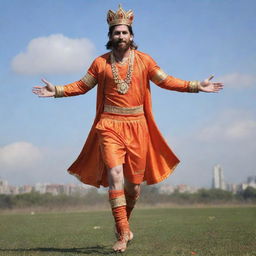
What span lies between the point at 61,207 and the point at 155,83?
19.8m

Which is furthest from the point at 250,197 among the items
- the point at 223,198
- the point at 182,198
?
the point at 182,198

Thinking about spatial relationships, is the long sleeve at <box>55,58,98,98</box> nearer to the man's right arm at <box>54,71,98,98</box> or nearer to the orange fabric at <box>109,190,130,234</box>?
the man's right arm at <box>54,71,98,98</box>

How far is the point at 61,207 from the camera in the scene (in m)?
25.6

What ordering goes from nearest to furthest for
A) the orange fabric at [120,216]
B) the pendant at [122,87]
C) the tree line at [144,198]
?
1. the orange fabric at [120,216]
2. the pendant at [122,87]
3. the tree line at [144,198]

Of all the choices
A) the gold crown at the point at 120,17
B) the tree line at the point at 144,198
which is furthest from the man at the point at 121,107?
the tree line at the point at 144,198

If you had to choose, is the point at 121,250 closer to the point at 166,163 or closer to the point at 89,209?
the point at 166,163

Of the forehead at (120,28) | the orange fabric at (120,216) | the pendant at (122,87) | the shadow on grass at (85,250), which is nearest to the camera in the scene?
the orange fabric at (120,216)

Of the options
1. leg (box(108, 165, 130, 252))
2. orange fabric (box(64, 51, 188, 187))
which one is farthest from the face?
leg (box(108, 165, 130, 252))

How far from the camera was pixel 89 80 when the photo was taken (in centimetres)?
645

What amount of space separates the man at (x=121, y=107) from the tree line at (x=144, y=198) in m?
17.8

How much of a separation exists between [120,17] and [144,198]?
22765 millimetres

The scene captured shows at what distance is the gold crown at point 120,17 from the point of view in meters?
6.28

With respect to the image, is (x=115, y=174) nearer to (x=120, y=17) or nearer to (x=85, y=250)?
(x=85, y=250)

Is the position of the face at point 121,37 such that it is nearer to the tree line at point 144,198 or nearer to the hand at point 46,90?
the hand at point 46,90
